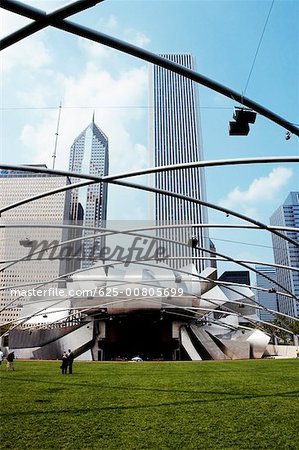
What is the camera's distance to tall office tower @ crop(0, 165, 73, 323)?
188 feet

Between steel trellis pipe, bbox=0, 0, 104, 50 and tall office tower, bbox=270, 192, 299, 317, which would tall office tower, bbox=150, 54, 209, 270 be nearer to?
tall office tower, bbox=270, 192, 299, 317

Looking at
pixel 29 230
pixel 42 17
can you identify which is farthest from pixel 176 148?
pixel 42 17

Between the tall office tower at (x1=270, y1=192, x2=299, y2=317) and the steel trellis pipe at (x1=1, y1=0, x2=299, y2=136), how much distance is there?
100605 millimetres

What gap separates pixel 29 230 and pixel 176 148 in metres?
68.1

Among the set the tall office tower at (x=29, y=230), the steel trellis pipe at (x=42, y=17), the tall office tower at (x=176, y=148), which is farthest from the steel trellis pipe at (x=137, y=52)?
the tall office tower at (x=176, y=148)

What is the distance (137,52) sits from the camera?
6625mm

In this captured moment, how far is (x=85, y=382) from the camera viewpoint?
15.1 m

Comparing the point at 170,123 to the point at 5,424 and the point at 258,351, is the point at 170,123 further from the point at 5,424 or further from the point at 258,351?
the point at 5,424

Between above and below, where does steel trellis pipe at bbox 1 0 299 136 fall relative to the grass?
above

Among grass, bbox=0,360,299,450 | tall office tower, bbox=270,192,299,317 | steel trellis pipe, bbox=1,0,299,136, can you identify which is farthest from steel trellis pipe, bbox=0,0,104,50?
tall office tower, bbox=270,192,299,317

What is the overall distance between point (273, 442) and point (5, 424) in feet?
17.7

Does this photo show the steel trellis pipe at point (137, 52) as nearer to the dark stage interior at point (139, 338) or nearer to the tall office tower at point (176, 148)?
the dark stage interior at point (139, 338)

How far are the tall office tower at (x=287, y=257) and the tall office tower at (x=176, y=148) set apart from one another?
28908 millimetres

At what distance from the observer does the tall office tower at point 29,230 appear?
57194mm
